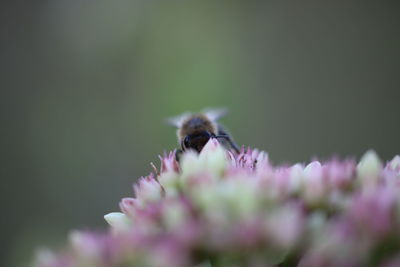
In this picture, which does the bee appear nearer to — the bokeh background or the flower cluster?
the flower cluster

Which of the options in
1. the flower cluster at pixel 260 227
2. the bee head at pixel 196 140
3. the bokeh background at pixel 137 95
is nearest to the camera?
the flower cluster at pixel 260 227

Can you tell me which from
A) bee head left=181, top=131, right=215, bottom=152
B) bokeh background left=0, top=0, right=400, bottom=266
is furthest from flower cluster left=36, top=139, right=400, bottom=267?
bokeh background left=0, top=0, right=400, bottom=266

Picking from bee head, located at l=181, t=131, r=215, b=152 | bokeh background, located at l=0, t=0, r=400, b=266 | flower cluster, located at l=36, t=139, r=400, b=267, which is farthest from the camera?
bokeh background, located at l=0, t=0, r=400, b=266

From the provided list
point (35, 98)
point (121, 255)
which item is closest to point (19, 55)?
point (35, 98)

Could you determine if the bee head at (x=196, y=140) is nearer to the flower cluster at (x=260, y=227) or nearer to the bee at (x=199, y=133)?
the bee at (x=199, y=133)

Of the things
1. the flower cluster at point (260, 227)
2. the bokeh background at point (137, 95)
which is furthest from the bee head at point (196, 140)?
the bokeh background at point (137, 95)

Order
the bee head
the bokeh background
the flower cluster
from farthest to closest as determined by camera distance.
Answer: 1. the bokeh background
2. the bee head
3. the flower cluster

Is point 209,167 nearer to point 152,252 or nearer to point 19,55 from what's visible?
point 152,252

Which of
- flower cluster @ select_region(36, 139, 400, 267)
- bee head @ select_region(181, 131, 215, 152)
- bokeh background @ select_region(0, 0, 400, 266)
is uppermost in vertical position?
bokeh background @ select_region(0, 0, 400, 266)
